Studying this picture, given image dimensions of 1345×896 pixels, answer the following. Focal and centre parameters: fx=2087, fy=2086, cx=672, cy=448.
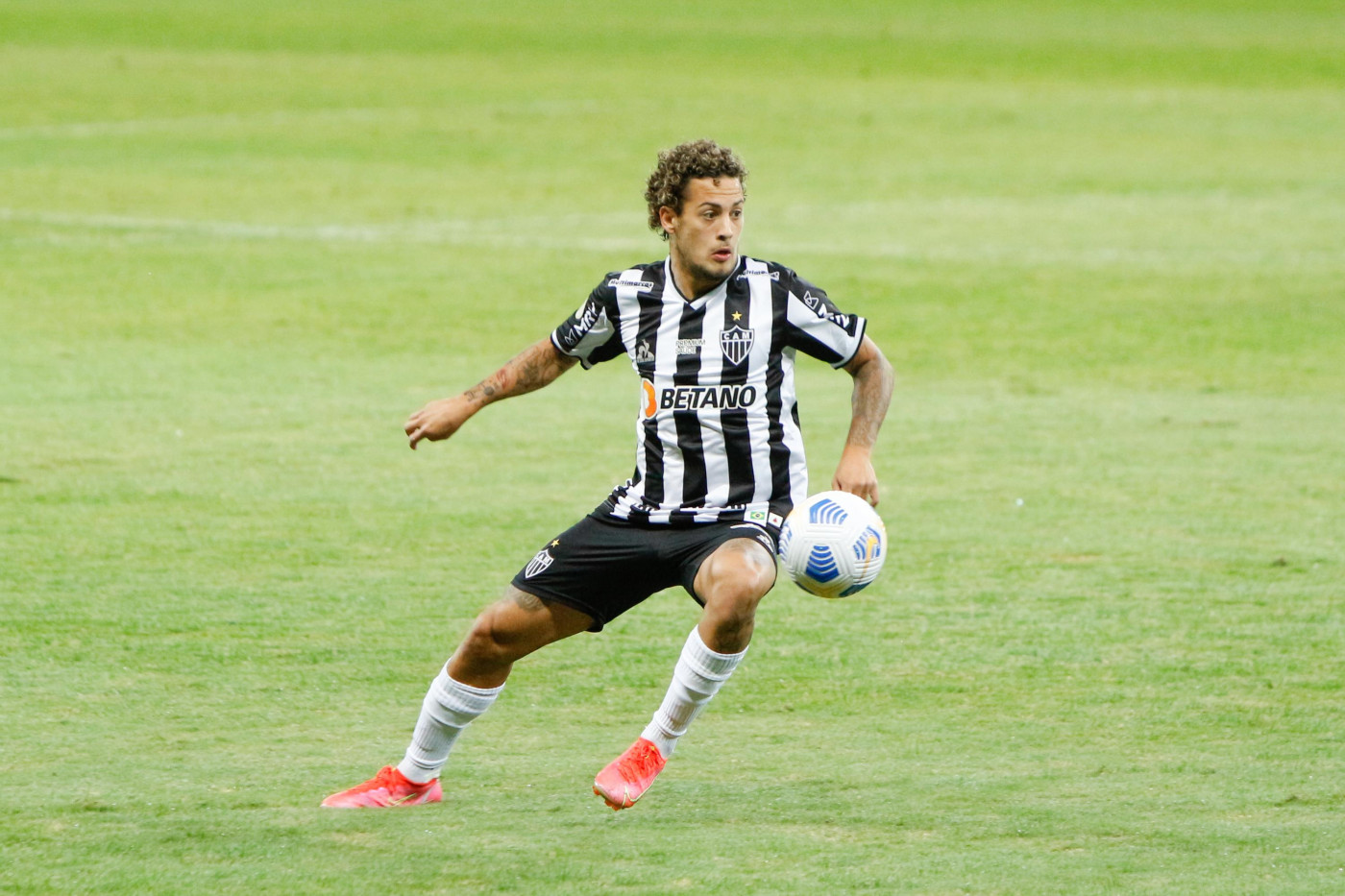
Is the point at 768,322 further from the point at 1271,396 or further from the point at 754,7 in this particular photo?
the point at 754,7

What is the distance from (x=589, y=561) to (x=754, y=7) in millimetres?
55281

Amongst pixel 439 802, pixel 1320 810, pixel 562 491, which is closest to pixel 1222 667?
pixel 1320 810

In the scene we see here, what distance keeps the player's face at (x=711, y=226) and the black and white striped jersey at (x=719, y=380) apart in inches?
4.6

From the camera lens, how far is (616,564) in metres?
6.39

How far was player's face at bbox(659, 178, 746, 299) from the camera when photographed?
6504 mm

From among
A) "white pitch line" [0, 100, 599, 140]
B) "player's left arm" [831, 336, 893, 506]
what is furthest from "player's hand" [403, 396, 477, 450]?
"white pitch line" [0, 100, 599, 140]

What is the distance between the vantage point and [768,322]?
6.57 m

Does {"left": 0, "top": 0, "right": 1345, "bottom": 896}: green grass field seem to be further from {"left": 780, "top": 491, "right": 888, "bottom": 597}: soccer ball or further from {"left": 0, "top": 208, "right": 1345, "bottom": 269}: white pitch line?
{"left": 780, "top": 491, "right": 888, "bottom": 597}: soccer ball

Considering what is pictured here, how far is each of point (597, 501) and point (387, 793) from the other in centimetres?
467

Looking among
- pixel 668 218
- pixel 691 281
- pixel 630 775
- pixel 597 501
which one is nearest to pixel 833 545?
pixel 630 775

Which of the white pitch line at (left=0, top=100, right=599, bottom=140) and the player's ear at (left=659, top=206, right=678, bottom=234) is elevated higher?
the player's ear at (left=659, top=206, right=678, bottom=234)

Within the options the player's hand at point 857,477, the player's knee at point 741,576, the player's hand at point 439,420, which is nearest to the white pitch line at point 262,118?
the player's hand at point 439,420

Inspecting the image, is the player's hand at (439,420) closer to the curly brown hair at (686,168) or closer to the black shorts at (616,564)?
the black shorts at (616,564)

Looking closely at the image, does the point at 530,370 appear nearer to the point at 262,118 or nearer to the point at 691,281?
the point at 691,281
